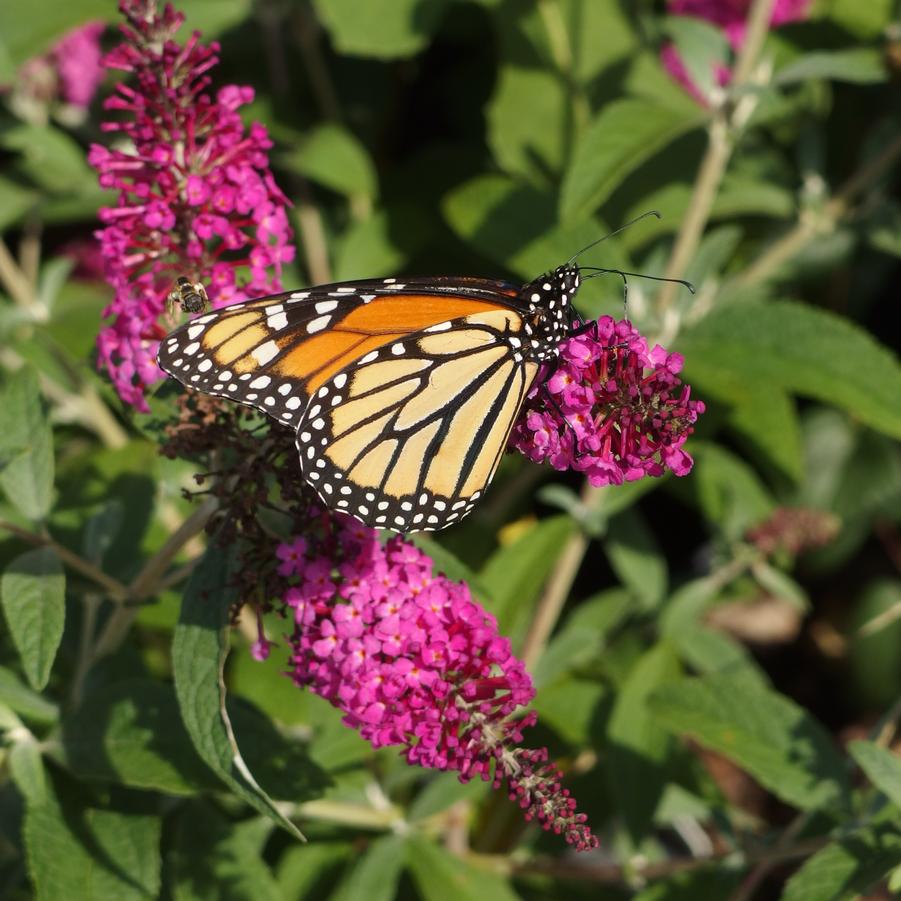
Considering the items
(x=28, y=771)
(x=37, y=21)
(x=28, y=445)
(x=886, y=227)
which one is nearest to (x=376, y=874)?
(x=28, y=771)

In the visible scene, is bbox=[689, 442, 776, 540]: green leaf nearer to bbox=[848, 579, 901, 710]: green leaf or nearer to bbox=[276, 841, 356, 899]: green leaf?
bbox=[848, 579, 901, 710]: green leaf

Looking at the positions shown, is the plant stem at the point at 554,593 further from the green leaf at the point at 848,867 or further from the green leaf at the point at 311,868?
the green leaf at the point at 848,867

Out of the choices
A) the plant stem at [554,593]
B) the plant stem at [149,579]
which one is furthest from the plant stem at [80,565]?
the plant stem at [554,593]

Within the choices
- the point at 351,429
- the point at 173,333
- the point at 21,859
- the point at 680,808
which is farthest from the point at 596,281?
the point at 21,859

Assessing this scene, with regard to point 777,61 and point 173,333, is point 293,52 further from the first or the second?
point 173,333

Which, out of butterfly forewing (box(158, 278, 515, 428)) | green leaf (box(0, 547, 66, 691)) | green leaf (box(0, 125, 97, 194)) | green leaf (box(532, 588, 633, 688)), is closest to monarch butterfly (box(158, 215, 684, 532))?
butterfly forewing (box(158, 278, 515, 428))

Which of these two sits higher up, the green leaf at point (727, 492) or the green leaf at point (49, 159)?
the green leaf at point (49, 159)

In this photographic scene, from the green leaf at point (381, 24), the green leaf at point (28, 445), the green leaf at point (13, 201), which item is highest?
the green leaf at point (381, 24)
